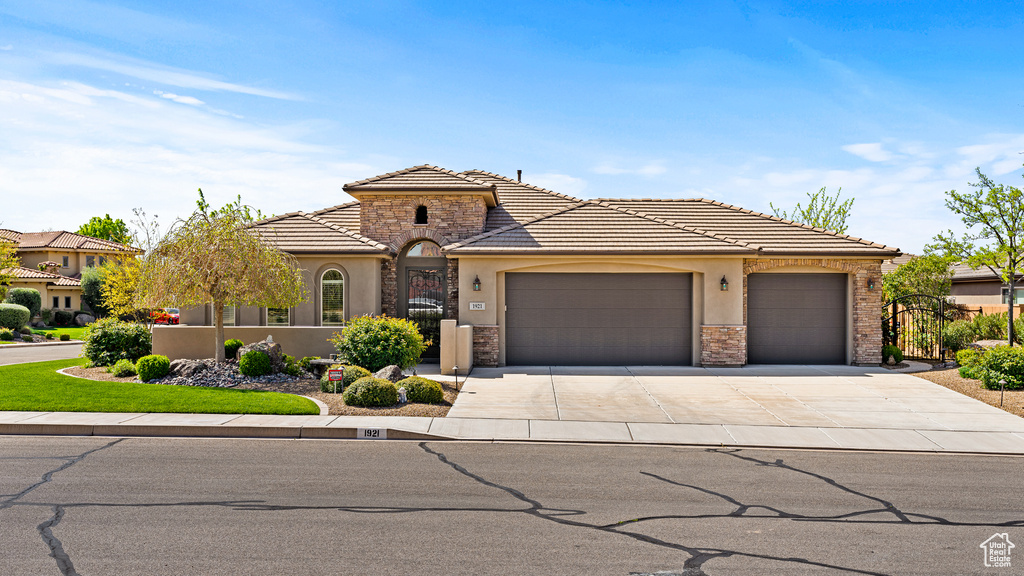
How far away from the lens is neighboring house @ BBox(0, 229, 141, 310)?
4247 centimetres

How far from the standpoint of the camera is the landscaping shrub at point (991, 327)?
20312mm

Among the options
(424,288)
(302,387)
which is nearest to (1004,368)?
(424,288)

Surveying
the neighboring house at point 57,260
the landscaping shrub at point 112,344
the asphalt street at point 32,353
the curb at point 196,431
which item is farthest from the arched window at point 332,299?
the neighboring house at point 57,260

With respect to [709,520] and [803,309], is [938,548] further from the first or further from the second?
[803,309]

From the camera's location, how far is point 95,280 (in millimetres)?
42219

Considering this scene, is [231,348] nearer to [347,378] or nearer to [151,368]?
[151,368]

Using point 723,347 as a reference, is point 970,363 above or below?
below

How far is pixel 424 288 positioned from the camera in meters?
19.4

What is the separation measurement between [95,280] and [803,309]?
42630 millimetres

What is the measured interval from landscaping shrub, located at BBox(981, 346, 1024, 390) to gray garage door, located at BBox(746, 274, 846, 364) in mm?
4371

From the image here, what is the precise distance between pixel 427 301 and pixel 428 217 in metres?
2.54

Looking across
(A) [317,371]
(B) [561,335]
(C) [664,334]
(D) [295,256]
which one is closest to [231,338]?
(D) [295,256]

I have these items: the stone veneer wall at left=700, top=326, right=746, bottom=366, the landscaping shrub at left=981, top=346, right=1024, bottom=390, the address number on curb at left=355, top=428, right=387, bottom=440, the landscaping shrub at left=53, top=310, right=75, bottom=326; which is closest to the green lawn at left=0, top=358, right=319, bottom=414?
the address number on curb at left=355, top=428, right=387, bottom=440

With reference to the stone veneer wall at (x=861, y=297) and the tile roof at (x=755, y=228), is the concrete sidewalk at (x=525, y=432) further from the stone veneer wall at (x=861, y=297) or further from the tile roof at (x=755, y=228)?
the tile roof at (x=755, y=228)
